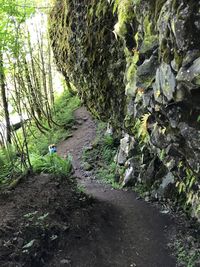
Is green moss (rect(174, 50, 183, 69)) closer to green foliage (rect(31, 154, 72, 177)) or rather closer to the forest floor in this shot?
the forest floor

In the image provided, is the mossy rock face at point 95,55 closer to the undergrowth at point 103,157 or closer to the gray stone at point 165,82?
the undergrowth at point 103,157

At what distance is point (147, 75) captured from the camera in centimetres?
456

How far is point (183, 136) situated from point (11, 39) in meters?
5.43

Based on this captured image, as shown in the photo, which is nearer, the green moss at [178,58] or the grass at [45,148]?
the green moss at [178,58]

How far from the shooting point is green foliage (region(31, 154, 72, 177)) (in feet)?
29.0

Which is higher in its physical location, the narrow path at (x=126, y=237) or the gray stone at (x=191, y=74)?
the gray stone at (x=191, y=74)

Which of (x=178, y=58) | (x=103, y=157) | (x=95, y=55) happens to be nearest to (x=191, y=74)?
(x=178, y=58)

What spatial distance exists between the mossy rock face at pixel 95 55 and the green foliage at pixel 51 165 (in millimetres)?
1849

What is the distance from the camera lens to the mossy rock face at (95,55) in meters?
7.82

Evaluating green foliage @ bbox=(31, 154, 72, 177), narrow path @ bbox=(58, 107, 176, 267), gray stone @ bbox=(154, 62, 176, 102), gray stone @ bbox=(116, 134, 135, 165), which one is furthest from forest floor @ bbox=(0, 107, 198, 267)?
gray stone @ bbox=(154, 62, 176, 102)

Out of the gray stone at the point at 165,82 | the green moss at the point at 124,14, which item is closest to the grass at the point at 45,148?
the green moss at the point at 124,14

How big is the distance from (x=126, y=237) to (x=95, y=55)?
4.48 m

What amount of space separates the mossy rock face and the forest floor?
7.84ft

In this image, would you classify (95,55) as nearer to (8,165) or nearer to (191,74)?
(8,165)
